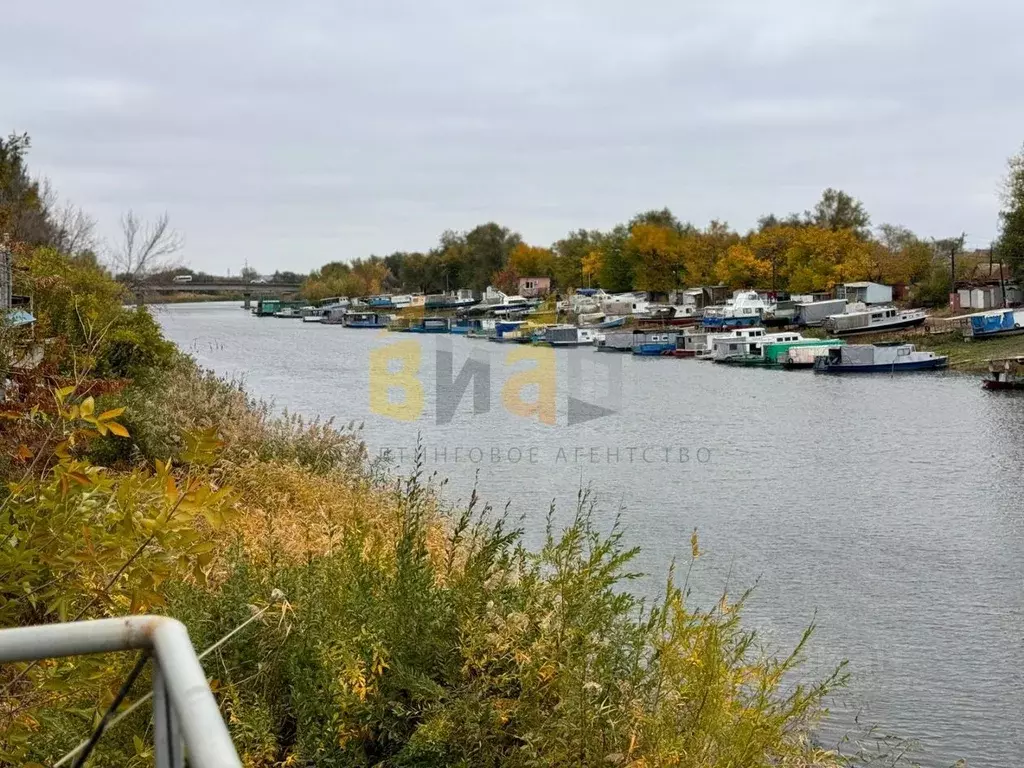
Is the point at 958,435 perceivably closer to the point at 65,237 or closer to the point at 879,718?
the point at 879,718

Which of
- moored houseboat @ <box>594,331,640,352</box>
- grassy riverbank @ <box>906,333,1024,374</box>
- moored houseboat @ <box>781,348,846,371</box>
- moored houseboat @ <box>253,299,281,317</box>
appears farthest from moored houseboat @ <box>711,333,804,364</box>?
moored houseboat @ <box>253,299,281,317</box>

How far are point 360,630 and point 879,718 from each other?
618 cm

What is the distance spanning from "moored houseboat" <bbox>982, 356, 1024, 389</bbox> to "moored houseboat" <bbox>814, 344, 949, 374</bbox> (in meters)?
8.44

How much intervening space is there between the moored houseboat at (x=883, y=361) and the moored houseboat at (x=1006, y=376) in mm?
8438

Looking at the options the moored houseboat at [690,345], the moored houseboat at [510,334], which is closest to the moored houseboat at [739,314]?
the moored houseboat at [690,345]

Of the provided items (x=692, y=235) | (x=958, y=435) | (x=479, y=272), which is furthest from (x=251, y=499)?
(x=479, y=272)

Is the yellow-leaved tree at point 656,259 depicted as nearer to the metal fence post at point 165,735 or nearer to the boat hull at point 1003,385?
the boat hull at point 1003,385

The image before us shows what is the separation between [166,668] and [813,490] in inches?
822

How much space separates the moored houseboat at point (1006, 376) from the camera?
38625mm

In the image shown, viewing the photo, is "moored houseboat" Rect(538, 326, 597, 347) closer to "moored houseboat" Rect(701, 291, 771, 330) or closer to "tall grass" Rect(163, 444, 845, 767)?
"moored houseboat" Rect(701, 291, 771, 330)

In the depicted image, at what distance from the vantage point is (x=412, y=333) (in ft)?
308

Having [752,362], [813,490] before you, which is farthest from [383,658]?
[752,362]

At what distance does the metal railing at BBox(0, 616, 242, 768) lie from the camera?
1.34 m

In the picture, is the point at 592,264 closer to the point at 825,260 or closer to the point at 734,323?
the point at 825,260
